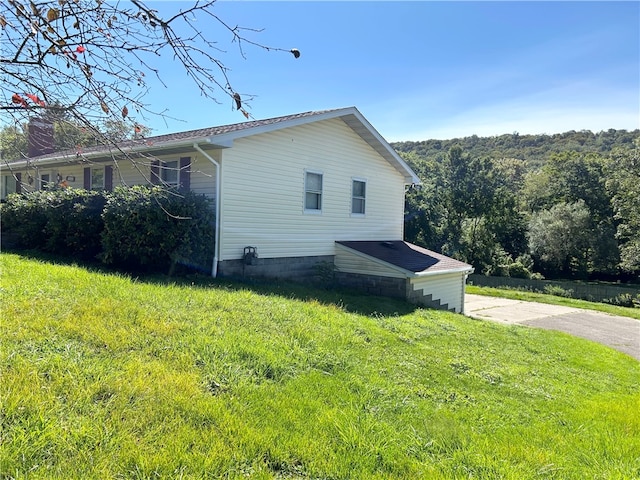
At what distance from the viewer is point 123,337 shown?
419 centimetres

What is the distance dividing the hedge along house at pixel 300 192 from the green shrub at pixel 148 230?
765 millimetres

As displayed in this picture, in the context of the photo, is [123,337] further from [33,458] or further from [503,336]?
[503,336]

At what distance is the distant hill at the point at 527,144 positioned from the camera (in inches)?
2372

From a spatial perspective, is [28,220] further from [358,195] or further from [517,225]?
[517,225]

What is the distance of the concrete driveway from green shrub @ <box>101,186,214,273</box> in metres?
8.99

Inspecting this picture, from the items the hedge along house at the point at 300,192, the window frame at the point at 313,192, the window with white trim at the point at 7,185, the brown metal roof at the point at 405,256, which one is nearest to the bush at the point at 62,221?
the hedge along house at the point at 300,192

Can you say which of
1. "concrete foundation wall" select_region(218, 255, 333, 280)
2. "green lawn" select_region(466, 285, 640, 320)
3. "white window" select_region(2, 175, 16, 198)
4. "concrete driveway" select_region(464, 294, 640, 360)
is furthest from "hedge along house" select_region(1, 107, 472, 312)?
"green lawn" select_region(466, 285, 640, 320)

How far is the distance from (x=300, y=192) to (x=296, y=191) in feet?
0.50

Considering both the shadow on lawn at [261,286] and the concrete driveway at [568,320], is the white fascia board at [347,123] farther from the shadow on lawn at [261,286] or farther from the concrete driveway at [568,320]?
the concrete driveway at [568,320]

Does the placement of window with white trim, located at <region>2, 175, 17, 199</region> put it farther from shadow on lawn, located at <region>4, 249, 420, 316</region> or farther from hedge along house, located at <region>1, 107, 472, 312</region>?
shadow on lawn, located at <region>4, 249, 420, 316</region>

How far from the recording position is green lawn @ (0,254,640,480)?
8.75ft

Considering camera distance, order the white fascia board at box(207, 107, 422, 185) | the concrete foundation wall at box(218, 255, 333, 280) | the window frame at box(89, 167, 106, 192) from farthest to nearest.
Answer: the window frame at box(89, 167, 106, 192), the concrete foundation wall at box(218, 255, 333, 280), the white fascia board at box(207, 107, 422, 185)

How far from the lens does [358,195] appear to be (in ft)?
45.4

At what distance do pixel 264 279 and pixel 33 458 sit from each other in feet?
27.4
